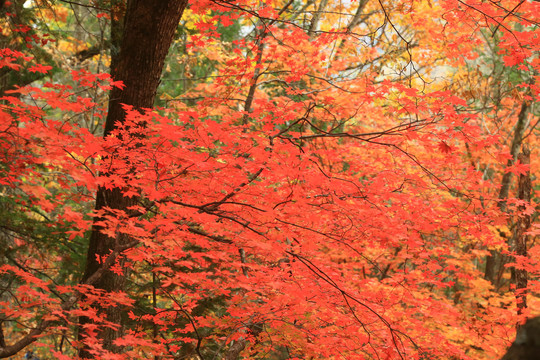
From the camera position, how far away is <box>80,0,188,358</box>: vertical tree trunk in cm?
464

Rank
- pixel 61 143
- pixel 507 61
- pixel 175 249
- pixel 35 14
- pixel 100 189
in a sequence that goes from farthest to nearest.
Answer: pixel 35 14, pixel 507 61, pixel 100 189, pixel 175 249, pixel 61 143

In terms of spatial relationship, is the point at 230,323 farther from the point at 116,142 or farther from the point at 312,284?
the point at 116,142

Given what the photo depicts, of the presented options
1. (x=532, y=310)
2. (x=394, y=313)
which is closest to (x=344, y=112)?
(x=394, y=313)

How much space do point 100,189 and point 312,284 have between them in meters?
3.02

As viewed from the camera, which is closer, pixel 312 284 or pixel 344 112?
pixel 312 284

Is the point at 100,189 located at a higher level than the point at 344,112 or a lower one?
lower

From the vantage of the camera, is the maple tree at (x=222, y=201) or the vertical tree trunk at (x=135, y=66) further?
the vertical tree trunk at (x=135, y=66)

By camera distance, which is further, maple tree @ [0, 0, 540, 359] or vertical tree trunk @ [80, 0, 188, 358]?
vertical tree trunk @ [80, 0, 188, 358]

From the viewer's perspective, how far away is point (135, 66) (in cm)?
487

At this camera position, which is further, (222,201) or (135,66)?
(135,66)

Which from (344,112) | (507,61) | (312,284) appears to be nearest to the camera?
(312,284)

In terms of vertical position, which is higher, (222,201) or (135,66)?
(135,66)

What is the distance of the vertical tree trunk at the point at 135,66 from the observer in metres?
4.64

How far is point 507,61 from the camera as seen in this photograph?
20.5 ft
